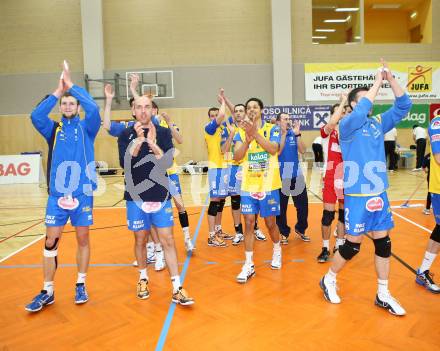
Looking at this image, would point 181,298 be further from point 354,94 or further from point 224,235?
point 224,235

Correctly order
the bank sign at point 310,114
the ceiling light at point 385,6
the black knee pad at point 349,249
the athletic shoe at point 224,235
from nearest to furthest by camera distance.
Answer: the black knee pad at point 349,249 < the athletic shoe at point 224,235 < the bank sign at point 310,114 < the ceiling light at point 385,6

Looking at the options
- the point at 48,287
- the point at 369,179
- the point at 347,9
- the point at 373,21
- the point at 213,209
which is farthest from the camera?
the point at 373,21

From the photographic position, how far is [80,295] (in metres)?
4.27

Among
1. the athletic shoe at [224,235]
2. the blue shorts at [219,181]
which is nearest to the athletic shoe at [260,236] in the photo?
the athletic shoe at [224,235]

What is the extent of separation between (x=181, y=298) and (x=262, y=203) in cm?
142

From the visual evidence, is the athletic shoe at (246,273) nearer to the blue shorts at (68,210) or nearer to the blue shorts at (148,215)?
the blue shorts at (148,215)

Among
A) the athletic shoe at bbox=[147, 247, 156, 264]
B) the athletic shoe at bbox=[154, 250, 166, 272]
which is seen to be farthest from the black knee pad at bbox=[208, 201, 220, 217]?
the athletic shoe at bbox=[154, 250, 166, 272]

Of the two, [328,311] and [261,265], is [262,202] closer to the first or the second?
[261,265]

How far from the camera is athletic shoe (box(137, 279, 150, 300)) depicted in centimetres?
433

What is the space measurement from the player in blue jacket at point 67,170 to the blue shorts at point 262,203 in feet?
5.70

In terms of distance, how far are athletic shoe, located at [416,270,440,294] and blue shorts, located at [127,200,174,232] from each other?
2.77 meters

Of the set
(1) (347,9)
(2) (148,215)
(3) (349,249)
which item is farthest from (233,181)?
(1) (347,9)

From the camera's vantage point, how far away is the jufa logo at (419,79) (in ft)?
60.6

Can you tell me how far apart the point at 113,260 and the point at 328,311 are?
3.22m
